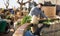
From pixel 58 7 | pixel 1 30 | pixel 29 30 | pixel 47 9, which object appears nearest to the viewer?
Result: pixel 29 30

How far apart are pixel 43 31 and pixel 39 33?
70 millimetres

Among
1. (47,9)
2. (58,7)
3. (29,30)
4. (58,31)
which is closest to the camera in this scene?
(29,30)

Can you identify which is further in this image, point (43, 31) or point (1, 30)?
point (1, 30)

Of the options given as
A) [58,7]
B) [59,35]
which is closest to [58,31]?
[59,35]

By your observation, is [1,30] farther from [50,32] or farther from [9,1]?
[9,1]

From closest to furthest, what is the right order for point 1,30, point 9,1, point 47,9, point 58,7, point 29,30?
point 29,30 → point 1,30 → point 47,9 → point 58,7 → point 9,1

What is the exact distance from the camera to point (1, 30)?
6473mm

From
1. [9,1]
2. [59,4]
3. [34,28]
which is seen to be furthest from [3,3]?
[34,28]

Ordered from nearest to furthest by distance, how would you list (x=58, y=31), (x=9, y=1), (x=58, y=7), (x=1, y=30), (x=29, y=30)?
1. (x=29, y=30)
2. (x=58, y=31)
3. (x=1, y=30)
4. (x=58, y=7)
5. (x=9, y=1)

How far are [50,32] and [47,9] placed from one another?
21.9 feet

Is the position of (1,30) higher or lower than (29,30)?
lower

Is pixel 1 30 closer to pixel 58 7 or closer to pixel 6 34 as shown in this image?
pixel 6 34

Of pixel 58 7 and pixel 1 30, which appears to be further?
pixel 58 7

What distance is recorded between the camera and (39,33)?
103 inches
